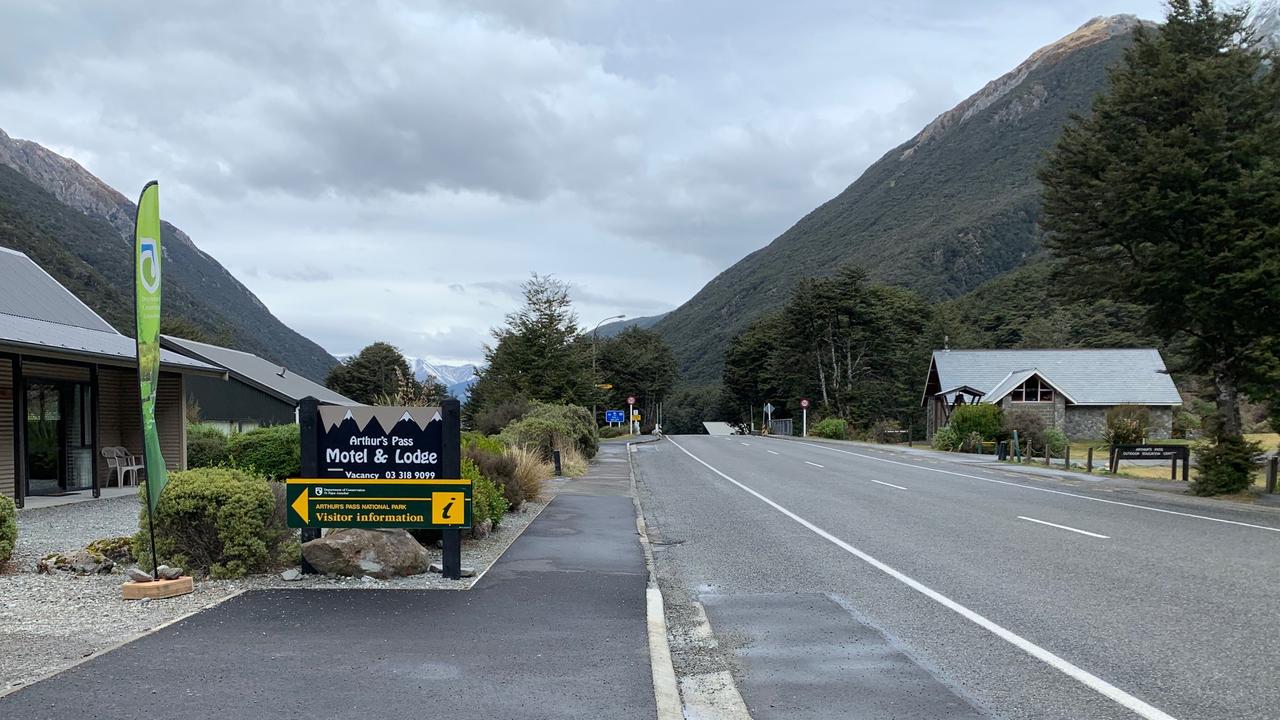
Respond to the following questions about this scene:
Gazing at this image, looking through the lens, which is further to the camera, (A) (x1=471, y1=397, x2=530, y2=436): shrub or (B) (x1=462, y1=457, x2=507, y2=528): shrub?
(A) (x1=471, y1=397, x2=530, y2=436): shrub

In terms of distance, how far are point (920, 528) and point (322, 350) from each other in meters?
171

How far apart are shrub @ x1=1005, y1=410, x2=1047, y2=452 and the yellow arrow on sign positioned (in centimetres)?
3416

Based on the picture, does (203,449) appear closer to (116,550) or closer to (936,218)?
(116,550)

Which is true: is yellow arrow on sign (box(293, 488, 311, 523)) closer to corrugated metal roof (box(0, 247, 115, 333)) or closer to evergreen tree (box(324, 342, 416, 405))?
corrugated metal roof (box(0, 247, 115, 333))

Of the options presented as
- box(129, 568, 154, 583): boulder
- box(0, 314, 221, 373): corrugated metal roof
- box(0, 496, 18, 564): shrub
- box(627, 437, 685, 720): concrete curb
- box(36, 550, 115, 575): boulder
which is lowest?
box(627, 437, 685, 720): concrete curb

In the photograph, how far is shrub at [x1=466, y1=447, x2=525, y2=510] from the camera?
13.8 meters

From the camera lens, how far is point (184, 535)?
8.45 metres

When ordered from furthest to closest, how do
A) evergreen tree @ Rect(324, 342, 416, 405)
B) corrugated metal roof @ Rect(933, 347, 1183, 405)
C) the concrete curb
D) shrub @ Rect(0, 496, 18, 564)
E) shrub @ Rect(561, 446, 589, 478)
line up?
1. evergreen tree @ Rect(324, 342, 416, 405)
2. corrugated metal roof @ Rect(933, 347, 1183, 405)
3. shrub @ Rect(561, 446, 589, 478)
4. shrub @ Rect(0, 496, 18, 564)
5. the concrete curb

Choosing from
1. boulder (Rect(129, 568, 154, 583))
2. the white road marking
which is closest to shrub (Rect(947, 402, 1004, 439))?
the white road marking

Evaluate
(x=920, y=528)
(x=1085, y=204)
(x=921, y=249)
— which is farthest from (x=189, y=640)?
(x=921, y=249)

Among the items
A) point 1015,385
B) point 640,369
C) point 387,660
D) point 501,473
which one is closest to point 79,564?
point 387,660

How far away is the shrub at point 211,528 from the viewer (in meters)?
8.30

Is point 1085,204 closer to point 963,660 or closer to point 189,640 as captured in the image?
point 963,660

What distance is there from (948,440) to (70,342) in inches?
1361
